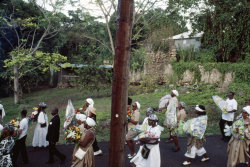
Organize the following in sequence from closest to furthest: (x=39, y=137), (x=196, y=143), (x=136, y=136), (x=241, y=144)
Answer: (x=241, y=144), (x=136, y=136), (x=196, y=143), (x=39, y=137)

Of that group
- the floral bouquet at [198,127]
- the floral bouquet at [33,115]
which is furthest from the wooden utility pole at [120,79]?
the floral bouquet at [33,115]

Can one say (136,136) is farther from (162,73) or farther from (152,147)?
(162,73)

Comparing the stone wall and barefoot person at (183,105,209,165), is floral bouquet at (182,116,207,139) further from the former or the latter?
the stone wall

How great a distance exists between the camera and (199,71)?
2003cm

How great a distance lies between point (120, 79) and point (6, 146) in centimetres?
389

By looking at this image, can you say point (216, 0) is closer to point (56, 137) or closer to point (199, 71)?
point (199, 71)

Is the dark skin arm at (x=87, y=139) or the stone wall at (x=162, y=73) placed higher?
the stone wall at (x=162, y=73)

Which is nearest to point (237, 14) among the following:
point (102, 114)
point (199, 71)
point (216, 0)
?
point (216, 0)

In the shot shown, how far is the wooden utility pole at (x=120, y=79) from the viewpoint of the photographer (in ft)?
11.8

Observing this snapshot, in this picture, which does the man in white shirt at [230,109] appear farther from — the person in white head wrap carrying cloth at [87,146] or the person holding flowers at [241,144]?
the person in white head wrap carrying cloth at [87,146]

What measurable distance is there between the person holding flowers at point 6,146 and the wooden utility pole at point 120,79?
11.0 ft

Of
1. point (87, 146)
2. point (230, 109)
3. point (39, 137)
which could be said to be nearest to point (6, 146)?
point (87, 146)

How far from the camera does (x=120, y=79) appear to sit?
362 cm

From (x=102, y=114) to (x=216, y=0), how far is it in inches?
548
